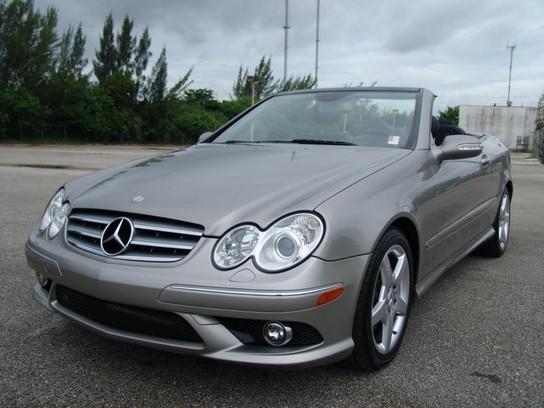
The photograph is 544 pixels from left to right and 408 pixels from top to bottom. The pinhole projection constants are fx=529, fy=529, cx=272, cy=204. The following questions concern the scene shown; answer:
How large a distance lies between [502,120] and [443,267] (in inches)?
1843

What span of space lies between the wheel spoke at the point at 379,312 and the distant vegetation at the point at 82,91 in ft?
102

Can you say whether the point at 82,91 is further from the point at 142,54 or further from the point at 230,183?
the point at 230,183

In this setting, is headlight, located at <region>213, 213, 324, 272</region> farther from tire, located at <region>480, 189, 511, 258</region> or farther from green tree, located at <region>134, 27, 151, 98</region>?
green tree, located at <region>134, 27, 151, 98</region>

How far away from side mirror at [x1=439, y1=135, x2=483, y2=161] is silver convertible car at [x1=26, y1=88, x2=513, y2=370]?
0.01 metres

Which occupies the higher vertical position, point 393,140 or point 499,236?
point 393,140

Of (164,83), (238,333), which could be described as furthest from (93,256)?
(164,83)

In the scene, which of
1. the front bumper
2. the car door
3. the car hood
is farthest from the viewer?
the car door

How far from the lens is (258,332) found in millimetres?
2119

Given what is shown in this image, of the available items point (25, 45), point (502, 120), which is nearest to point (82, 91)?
point (25, 45)

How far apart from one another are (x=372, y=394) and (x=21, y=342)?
6.01 feet

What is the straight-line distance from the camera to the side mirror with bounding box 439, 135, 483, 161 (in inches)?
127

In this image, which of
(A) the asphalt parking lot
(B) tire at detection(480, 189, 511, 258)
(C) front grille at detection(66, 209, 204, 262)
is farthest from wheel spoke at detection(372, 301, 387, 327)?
(B) tire at detection(480, 189, 511, 258)

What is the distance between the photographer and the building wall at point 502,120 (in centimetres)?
4494

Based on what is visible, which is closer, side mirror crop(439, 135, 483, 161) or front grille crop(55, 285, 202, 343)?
front grille crop(55, 285, 202, 343)
